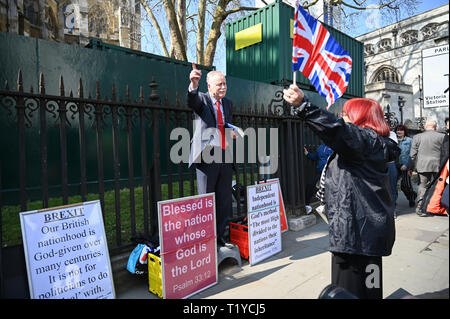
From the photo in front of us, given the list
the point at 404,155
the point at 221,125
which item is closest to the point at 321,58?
the point at 221,125

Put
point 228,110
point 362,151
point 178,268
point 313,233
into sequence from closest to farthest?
point 362,151 < point 178,268 < point 228,110 < point 313,233

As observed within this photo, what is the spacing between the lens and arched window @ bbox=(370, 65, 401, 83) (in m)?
40.7

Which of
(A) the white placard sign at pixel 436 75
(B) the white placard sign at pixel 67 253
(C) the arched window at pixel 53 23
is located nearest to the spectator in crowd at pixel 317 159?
(A) the white placard sign at pixel 436 75

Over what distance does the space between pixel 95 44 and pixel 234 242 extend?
6144 mm

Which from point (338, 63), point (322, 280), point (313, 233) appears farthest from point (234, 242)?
point (338, 63)

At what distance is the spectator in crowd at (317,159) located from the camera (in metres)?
5.62

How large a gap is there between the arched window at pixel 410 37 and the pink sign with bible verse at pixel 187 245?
155 feet

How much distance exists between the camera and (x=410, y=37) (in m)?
39.8

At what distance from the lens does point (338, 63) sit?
396 cm

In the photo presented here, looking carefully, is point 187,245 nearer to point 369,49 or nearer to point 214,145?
point 214,145

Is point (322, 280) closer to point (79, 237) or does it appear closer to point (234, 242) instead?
point (234, 242)

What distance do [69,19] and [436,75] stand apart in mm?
41119

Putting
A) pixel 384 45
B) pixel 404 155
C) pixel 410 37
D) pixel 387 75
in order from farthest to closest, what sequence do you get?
pixel 384 45 → pixel 387 75 → pixel 410 37 → pixel 404 155
